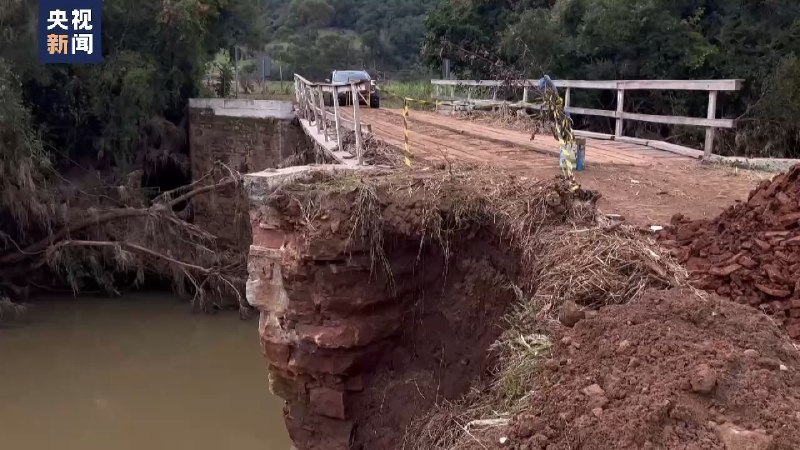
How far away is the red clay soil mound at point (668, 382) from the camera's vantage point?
3848 mm

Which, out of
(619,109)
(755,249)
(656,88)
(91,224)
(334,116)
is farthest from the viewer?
(91,224)

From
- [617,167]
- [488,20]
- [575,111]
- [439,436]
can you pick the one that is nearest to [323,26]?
[488,20]

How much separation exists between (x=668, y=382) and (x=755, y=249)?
1722 millimetres

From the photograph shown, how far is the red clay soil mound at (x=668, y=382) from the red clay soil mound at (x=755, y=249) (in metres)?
0.30

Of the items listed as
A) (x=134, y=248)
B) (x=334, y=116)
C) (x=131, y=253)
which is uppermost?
(x=334, y=116)

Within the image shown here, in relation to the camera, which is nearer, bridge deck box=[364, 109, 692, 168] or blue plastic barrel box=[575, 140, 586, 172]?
blue plastic barrel box=[575, 140, 586, 172]

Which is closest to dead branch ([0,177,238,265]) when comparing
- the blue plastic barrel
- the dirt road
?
the dirt road

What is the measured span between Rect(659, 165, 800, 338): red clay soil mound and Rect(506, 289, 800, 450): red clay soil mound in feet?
0.99

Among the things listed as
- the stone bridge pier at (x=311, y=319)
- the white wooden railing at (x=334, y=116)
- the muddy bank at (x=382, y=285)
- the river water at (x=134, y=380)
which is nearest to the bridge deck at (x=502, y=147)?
the white wooden railing at (x=334, y=116)

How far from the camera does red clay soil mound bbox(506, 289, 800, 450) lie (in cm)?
385

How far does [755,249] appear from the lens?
17.6ft

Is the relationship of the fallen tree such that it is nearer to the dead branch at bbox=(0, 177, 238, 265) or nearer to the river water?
the dead branch at bbox=(0, 177, 238, 265)

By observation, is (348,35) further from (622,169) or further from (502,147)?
(622,169)

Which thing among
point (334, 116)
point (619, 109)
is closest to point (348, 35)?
point (334, 116)
